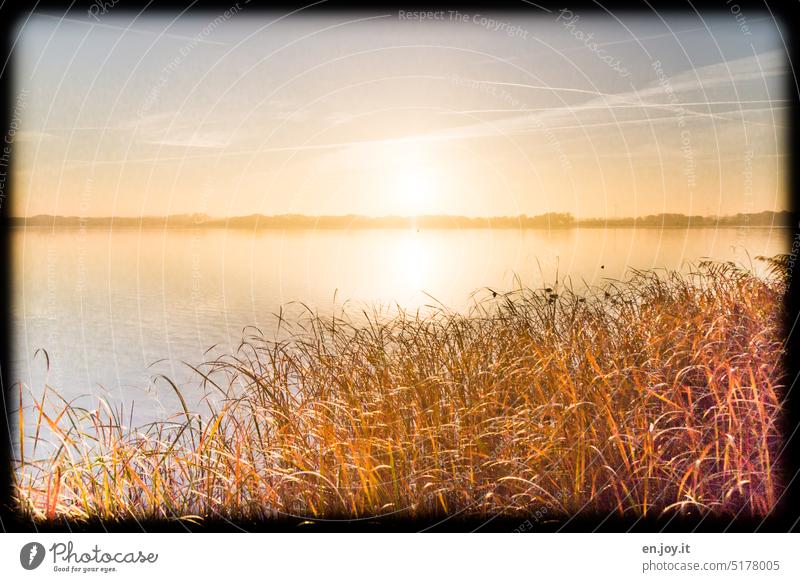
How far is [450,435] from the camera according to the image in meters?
2.99

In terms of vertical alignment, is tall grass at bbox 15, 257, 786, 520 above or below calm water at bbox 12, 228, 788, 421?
below

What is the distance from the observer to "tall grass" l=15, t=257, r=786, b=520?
9.57ft

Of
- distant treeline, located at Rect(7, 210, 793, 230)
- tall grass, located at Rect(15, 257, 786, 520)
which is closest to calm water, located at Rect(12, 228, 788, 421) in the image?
distant treeline, located at Rect(7, 210, 793, 230)

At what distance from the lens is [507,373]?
3162mm

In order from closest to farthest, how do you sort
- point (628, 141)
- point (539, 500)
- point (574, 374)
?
1. point (539, 500)
2. point (574, 374)
3. point (628, 141)

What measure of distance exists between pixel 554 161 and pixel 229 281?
2110 millimetres

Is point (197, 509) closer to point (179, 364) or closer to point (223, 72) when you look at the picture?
point (179, 364)

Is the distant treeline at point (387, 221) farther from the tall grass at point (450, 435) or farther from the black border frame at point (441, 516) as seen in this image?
the tall grass at point (450, 435)

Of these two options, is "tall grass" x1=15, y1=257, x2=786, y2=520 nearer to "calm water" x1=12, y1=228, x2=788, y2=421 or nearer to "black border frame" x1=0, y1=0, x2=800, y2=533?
"black border frame" x1=0, y1=0, x2=800, y2=533

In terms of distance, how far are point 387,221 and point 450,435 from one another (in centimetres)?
128

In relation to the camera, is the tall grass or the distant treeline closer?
the tall grass

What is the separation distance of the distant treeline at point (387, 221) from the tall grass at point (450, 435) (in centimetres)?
60

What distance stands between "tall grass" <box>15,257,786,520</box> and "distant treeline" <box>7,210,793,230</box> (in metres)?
0.60
